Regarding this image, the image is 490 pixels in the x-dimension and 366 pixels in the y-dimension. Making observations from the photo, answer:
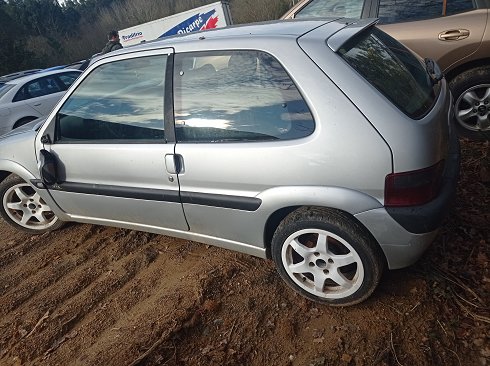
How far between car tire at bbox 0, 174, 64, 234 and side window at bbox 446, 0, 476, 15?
443 centimetres

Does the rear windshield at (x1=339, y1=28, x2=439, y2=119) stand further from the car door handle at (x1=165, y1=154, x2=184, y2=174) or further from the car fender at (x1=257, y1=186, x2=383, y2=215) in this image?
the car door handle at (x1=165, y1=154, x2=184, y2=174)

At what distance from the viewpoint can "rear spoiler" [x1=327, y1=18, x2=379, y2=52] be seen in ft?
6.82

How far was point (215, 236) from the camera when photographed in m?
2.61

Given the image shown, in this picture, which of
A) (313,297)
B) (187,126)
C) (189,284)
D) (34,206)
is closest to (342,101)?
(187,126)

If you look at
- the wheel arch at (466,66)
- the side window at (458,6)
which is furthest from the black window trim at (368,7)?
the wheel arch at (466,66)

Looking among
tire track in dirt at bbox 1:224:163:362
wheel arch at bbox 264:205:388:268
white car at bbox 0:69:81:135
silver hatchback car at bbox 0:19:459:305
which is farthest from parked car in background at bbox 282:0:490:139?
white car at bbox 0:69:81:135

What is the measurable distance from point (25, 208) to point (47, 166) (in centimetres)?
94

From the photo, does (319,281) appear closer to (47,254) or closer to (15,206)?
(47,254)

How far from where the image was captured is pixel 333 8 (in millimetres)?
4312

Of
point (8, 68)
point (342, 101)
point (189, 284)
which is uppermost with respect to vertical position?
point (342, 101)

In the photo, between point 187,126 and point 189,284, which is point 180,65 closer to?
point 187,126

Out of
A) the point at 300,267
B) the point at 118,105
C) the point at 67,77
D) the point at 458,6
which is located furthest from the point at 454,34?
the point at 67,77

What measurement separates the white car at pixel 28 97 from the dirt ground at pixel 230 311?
16.8 ft

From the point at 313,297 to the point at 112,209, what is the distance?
1.68 m
